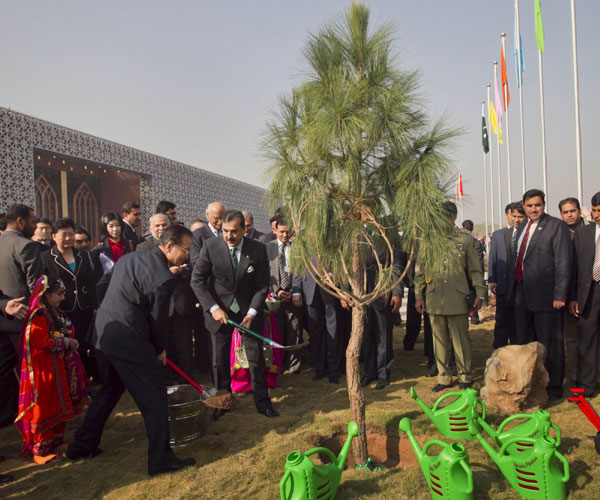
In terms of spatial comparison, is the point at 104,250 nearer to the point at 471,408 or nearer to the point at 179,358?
the point at 179,358

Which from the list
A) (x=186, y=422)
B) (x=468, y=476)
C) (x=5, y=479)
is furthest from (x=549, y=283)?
(x=5, y=479)

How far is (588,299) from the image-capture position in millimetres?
4059

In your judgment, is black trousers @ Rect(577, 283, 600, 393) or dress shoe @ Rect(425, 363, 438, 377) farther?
dress shoe @ Rect(425, 363, 438, 377)

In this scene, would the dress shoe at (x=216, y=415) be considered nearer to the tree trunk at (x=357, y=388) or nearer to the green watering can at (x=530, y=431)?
the tree trunk at (x=357, y=388)

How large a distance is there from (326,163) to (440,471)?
Answer: 1.97 m

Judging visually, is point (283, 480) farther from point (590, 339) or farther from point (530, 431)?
point (590, 339)

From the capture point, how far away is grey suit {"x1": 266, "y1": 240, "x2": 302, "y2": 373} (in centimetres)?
524

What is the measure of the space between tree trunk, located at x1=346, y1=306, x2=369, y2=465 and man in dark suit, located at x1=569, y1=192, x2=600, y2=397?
2387 millimetres

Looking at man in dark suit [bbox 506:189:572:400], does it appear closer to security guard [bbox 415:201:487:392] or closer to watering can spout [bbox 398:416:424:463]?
security guard [bbox 415:201:487:392]

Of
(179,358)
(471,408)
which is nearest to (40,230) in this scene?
(179,358)

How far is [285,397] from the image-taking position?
4.45 m

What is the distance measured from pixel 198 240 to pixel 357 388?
8.93 ft

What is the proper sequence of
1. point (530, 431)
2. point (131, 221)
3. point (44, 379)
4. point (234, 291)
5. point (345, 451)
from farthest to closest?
point (131, 221) < point (234, 291) < point (44, 379) < point (530, 431) < point (345, 451)

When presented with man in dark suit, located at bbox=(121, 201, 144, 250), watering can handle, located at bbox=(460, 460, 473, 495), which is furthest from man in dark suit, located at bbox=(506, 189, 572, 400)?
man in dark suit, located at bbox=(121, 201, 144, 250)
